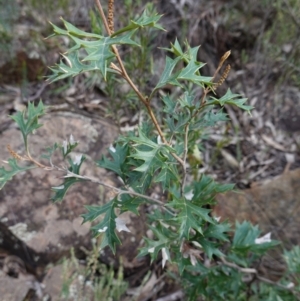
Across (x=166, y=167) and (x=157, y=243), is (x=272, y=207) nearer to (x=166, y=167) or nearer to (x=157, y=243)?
(x=157, y=243)

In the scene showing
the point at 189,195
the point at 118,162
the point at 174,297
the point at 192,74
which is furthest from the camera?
the point at 174,297

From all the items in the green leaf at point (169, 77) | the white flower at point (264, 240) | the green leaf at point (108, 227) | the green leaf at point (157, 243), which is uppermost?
the green leaf at point (169, 77)

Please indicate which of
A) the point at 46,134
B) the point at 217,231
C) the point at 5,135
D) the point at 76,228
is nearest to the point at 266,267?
the point at 217,231

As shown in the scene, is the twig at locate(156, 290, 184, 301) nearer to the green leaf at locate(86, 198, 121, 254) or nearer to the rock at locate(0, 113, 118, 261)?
the rock at locate(0, 113, 118, 261)

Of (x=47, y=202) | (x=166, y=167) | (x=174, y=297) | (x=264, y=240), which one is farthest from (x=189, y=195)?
(x=47, y=202)

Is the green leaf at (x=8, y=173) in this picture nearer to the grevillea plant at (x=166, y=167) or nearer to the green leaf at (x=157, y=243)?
the grevillea plant at (x=166, y=167)

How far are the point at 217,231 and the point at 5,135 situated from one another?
5.09ft

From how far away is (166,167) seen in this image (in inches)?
45.3

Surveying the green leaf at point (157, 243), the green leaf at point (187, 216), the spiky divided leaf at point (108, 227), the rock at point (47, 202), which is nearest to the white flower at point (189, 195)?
the green leaf at point (157, 243)

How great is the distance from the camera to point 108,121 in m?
2.83

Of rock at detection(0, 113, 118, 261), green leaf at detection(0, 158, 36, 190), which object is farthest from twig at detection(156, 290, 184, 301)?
green leaf at detection(0, 158, 36, 190)

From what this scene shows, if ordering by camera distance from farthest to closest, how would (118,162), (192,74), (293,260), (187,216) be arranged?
(293,260) → (118,162) → (187,216) → (192,74)

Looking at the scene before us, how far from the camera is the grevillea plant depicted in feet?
3.39

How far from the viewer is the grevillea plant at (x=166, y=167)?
3.39 feet
